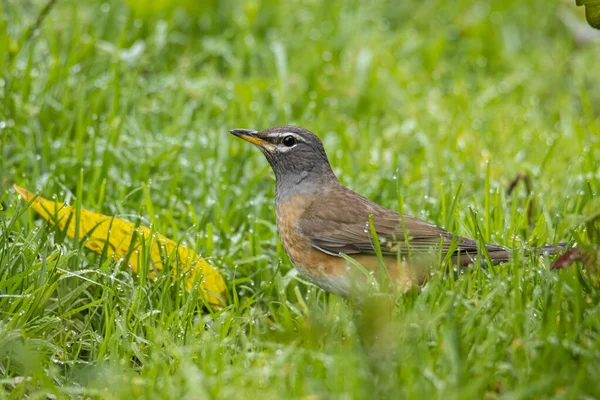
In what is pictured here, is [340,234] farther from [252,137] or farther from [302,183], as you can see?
[252,137]

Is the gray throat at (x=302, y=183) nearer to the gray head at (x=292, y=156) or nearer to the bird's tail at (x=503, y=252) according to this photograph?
the gray head at (x=292, y=156)

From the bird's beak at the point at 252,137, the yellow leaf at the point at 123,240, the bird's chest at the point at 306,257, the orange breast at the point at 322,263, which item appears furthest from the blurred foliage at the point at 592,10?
the yellow leaf at the point at 123,240

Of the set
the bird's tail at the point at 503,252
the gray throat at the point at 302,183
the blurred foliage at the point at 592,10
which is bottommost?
the bird's tail at the point at 503,252

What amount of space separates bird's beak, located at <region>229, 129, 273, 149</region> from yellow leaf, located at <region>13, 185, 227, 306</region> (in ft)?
2.34

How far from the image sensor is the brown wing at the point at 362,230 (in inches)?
174

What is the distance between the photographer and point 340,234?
15.1ft

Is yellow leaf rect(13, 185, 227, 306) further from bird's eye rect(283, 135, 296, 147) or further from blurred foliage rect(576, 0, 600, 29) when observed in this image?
blurred foliage rect(576, 0, 600, 29)

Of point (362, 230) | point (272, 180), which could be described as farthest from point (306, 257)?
point (272, 180)

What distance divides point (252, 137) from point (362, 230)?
861 millimetres

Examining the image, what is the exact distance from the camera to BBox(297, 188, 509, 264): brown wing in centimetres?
441

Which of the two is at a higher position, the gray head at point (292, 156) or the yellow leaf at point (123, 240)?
the gray head at point (292, 156)

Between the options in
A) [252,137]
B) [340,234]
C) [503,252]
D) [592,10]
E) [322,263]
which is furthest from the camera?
[252,137]

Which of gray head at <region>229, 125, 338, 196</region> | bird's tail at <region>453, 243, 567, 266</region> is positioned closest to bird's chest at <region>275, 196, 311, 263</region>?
gray head at <region>229, 125, 338, 196</region>

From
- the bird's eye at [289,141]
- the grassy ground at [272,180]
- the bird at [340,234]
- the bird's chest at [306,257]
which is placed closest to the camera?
the grassy ground at [272,180]
